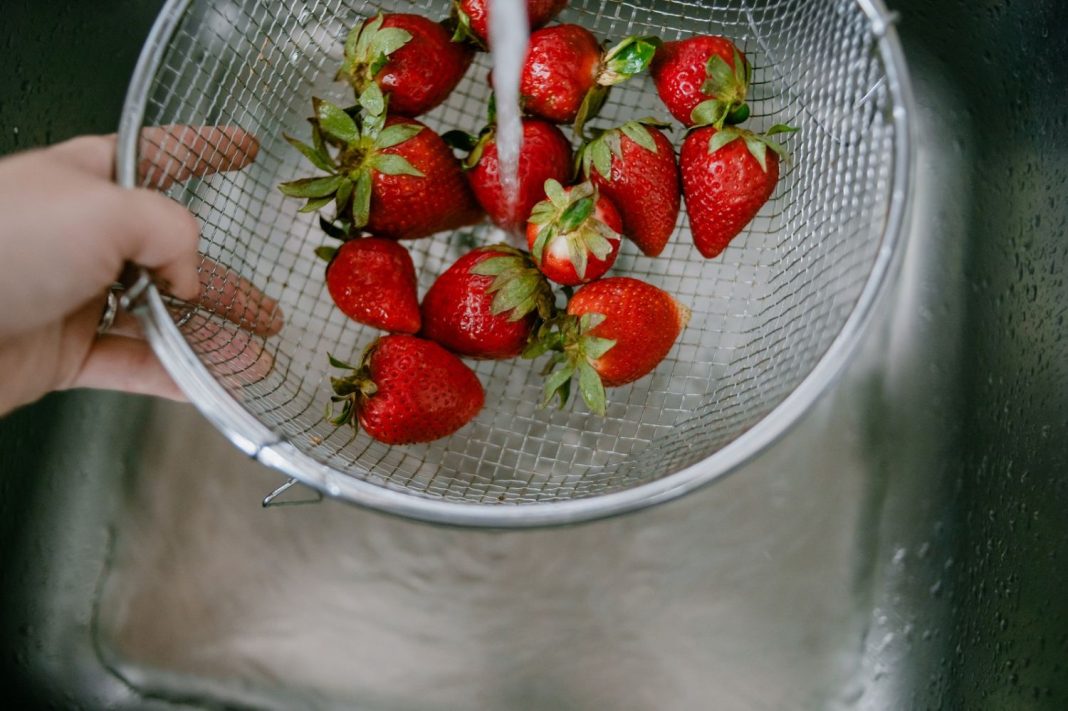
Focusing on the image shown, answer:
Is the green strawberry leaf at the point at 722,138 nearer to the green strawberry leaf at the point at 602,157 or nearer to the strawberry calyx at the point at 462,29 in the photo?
the green strawberry leaf at the point at 602,157

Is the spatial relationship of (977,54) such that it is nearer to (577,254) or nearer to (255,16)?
(577,254)

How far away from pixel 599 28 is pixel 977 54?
34 centimetres

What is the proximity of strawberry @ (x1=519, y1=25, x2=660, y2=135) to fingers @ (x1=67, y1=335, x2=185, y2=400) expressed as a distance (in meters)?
0.34

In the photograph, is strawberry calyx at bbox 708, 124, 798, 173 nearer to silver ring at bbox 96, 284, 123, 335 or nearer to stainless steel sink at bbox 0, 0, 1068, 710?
stainless steel sink at bbox 0, 0, 1068, 710

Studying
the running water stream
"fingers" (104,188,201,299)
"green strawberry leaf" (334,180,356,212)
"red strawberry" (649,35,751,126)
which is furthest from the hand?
"red strawberry" (649,35,751,126)

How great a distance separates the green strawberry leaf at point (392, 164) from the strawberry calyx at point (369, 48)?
6 cm

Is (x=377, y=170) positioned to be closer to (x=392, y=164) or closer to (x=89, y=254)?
(x=392, y=164)

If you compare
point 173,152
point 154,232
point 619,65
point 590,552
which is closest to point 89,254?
point 154,232

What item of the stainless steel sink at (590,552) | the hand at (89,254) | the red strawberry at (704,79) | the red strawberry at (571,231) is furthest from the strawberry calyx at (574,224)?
the stainless steel sink at (590,552)

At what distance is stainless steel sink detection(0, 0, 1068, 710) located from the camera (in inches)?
31.9

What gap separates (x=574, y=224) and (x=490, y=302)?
85 millimetres

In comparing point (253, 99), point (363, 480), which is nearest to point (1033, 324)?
point (363, 480)

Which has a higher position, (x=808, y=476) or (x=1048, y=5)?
(x=1048, y=5)

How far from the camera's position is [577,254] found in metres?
0.61
